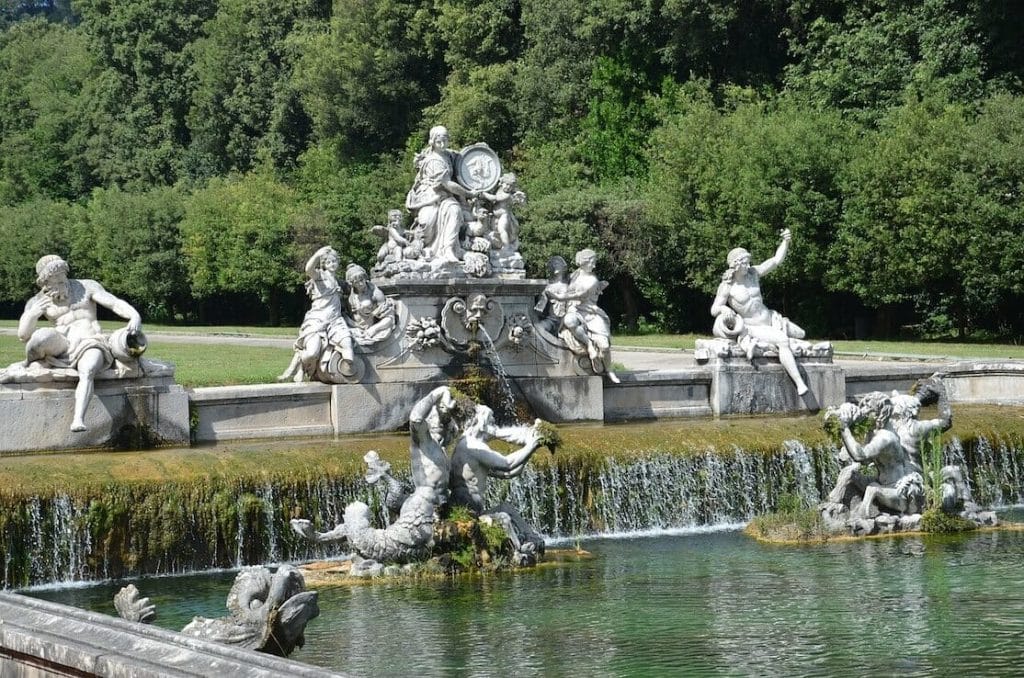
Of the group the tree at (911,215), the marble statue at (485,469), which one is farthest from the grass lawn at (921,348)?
the marble statue at (485,469)

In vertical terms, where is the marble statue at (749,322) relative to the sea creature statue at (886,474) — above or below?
above

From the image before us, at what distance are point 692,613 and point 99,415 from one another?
26.4 ft

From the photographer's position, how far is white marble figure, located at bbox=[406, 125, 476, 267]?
21.8 meters

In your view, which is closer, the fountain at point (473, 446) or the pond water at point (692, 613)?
the pond water at point (692, 613)

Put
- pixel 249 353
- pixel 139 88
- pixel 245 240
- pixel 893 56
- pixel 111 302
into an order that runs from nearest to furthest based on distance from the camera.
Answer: pixel 111 302 < pixel 249 353 < pixel 893 56 < pixel 245 240 < pixel 139 88

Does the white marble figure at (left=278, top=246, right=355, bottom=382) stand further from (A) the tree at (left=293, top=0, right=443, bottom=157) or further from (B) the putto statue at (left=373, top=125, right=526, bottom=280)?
(A) the tree at (left=293, top=0, right=443, bottom=157)

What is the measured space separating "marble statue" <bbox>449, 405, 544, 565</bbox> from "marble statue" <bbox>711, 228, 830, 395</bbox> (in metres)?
7.16

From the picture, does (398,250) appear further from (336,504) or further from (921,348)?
(921,348)

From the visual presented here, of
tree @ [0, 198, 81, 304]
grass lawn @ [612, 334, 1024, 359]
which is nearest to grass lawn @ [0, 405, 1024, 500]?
grass lawn @ [612, 334, 1024, 359]

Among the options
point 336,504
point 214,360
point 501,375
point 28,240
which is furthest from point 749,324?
point 28,240

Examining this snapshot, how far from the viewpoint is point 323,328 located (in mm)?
20953

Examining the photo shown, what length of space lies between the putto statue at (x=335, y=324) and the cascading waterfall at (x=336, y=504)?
2684mm

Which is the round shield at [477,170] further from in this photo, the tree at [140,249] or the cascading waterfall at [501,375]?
the tree at [140,249]

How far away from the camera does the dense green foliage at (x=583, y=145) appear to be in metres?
41.5
